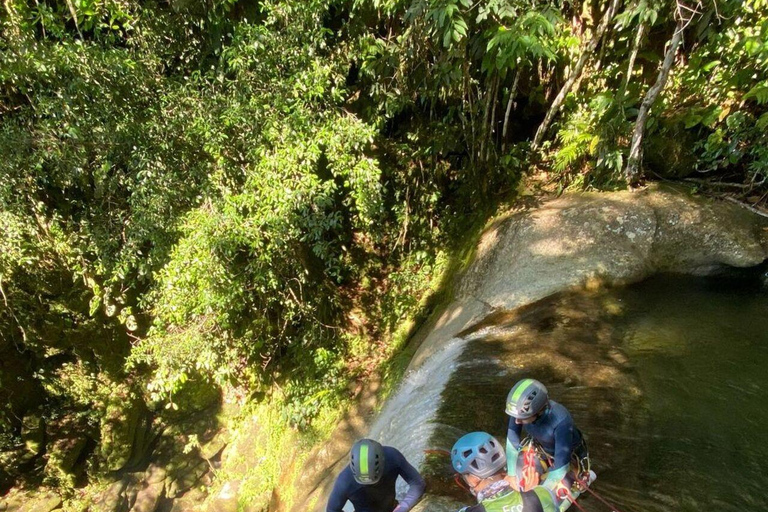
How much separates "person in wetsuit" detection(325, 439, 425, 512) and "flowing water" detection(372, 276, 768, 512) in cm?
46

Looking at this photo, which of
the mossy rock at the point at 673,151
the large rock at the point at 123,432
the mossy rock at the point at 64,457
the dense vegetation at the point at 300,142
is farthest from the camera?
the large rock at the point at 123,432

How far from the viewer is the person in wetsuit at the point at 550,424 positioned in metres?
3.39

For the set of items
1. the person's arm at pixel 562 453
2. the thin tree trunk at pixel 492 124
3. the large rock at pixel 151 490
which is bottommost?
the large rock at pixel 151 490

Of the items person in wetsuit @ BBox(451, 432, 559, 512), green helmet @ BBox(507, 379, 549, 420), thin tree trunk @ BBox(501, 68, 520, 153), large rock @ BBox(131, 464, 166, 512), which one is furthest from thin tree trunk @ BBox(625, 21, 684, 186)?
large rock @ BBox(131, 464, 166, 512)

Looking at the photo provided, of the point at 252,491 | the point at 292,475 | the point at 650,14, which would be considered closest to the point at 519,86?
the point at 650,14

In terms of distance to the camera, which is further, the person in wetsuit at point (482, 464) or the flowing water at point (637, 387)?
the flowing water at point (637, 387)

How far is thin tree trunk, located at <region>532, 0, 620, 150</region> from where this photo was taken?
7.16 meters

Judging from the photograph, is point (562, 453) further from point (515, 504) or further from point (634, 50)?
point (634, 50)

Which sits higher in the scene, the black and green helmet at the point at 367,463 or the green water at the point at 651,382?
the black and green helmet at the point at 367,463

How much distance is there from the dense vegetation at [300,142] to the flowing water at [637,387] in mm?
2384

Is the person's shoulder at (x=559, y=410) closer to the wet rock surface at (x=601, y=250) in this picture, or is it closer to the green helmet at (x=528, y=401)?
the green helmet at (x=528, y=401)

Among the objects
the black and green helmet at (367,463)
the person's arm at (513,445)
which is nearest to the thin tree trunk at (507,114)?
the person's arm at (513,445)

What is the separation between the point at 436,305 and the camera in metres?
8.72

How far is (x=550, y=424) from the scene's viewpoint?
3.52 meters
